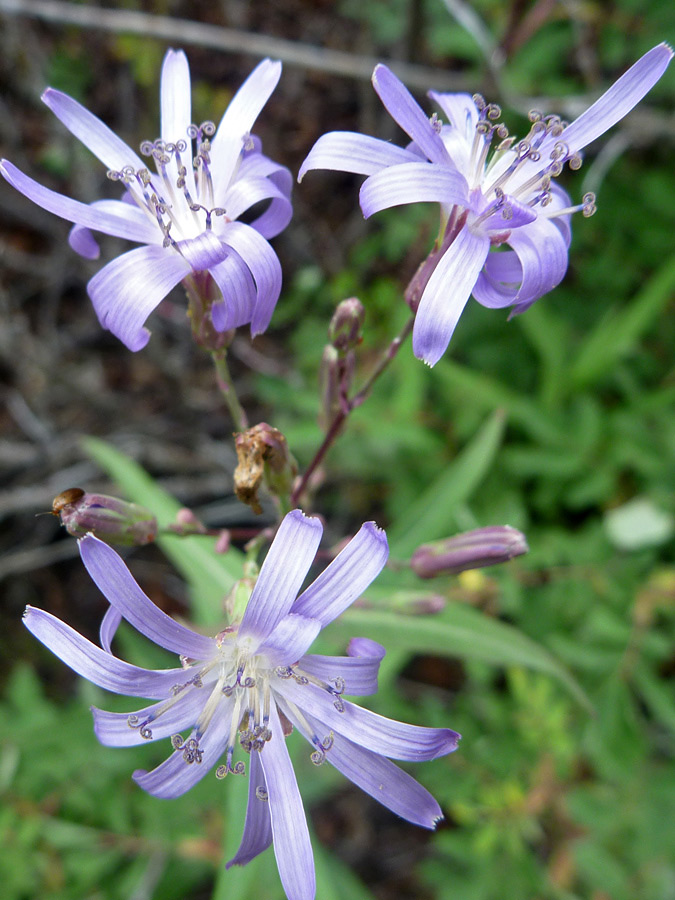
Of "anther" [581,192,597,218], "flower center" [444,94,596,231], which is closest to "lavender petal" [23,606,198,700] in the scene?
"flower center" [444,94,596,231]

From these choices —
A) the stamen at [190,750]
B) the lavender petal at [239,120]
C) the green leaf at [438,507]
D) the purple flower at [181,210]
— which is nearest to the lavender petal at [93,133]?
the purple flower at [181,210]

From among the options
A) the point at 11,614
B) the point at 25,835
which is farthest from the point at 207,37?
the point at 25,835

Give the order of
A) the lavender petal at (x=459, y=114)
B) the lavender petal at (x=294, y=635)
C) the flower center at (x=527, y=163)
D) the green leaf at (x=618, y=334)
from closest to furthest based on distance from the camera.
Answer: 1. the lavender petal at (x=294, y=635)
2. the flower center at (x=527, y=163)
3. the lavender petal at (x=459, y=114)
4. the green leaf at (x=618, y=334)

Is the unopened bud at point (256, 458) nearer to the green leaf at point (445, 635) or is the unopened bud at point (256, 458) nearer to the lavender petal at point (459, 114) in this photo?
the green leaf at point (445, 635)

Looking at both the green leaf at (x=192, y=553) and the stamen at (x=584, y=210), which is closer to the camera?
the stamen at (x=584, y=210)

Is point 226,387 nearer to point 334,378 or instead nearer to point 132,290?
point 334,378

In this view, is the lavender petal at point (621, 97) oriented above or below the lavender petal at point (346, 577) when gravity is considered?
above
